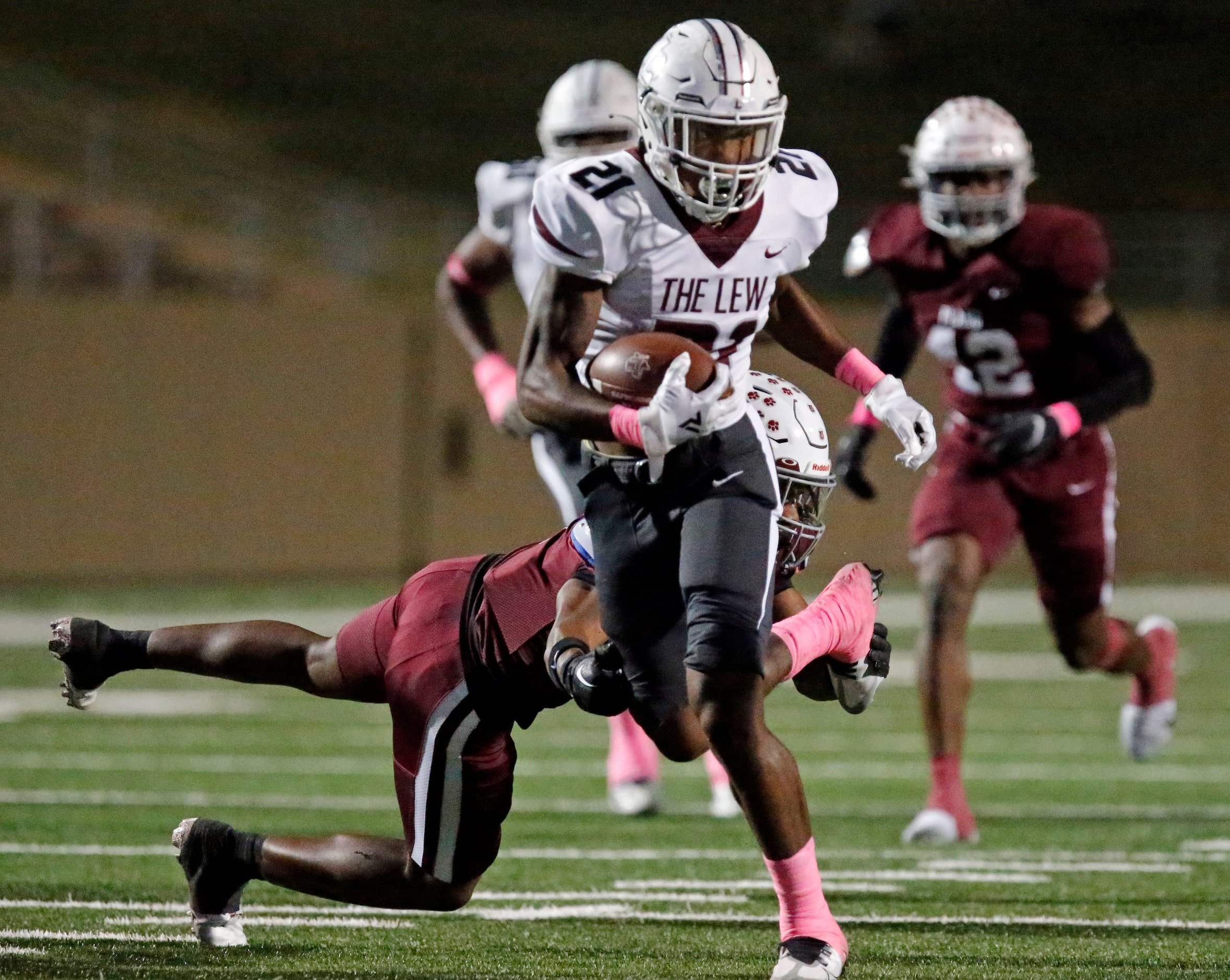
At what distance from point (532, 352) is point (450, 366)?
10187 mm

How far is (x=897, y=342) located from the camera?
216 inches

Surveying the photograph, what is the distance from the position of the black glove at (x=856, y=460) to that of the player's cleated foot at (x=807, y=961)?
2061 mm

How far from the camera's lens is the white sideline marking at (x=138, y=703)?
7.59m

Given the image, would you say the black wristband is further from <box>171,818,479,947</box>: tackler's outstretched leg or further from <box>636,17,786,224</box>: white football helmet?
<box>636,17,786,224</box>: white football helmet

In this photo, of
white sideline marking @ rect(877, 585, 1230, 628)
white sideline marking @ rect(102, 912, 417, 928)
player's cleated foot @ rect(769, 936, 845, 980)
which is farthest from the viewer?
white sideline marking @ rect(877, 585, 1230, 628)

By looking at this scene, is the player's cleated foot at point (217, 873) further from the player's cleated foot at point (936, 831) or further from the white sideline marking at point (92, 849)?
the player's cleated foot at point (936, 831)

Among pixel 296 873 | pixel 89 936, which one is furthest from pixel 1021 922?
pixel 89 936

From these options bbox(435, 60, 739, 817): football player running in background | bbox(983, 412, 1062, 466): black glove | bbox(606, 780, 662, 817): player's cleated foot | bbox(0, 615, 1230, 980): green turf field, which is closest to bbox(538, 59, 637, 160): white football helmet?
bbox(435, 60, 739, 817): football player running in background

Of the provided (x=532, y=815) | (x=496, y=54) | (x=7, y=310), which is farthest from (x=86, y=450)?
(x=532, y=815)

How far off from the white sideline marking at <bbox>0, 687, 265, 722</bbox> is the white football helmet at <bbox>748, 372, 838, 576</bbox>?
453cm

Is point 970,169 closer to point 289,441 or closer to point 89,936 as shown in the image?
point 89,936

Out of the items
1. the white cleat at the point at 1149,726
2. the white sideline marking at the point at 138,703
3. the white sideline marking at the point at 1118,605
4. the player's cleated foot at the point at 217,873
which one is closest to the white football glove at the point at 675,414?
the player's cleated foot at the point at 217,873

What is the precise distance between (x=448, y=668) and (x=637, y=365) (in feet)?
1.89

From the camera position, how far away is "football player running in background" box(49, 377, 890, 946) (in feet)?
10.7
